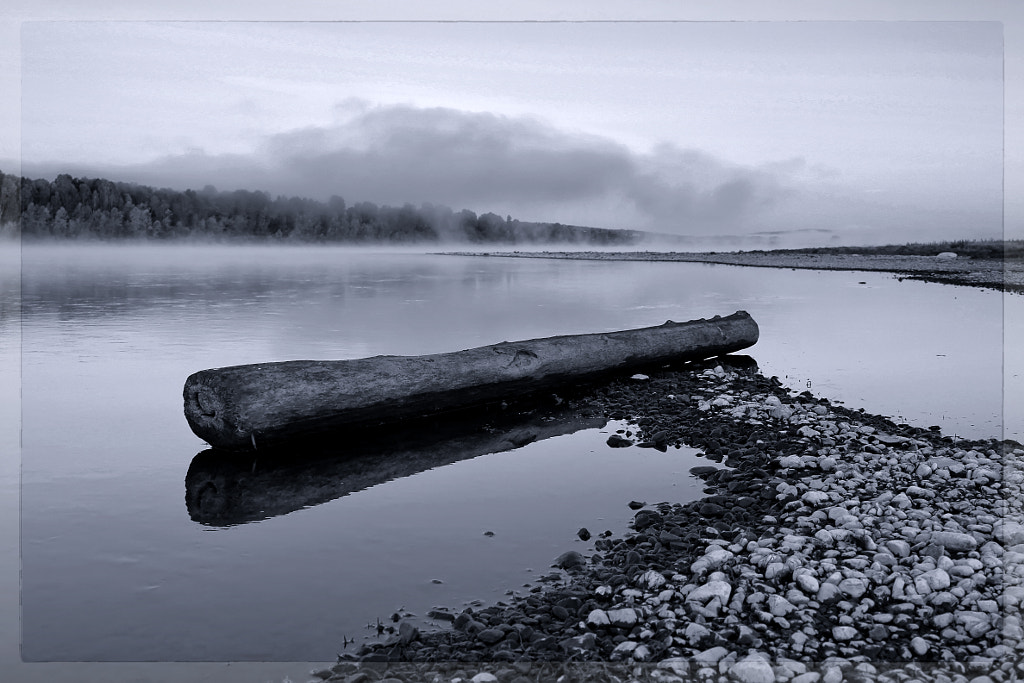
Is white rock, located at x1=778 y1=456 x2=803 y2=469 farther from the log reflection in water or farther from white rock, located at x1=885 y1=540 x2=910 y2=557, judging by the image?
the log reflection in water

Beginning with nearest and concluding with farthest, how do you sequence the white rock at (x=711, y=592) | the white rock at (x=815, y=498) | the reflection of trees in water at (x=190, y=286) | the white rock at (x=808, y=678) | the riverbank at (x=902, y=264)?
the white rock at (x=808, y=678)
the white rock at (x=711, y=592)
the white rock at (x=815, y=498)
the reflection of trees in water at (x=190, y=286)
the riverbank at (x=902, y=264)

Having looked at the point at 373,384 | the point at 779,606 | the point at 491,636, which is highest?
the point at 373,384

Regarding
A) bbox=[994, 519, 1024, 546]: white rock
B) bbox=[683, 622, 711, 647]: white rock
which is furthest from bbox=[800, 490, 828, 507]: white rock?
bbox=[683, 622, 711, 647]: white rock

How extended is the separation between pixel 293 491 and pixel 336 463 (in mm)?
722

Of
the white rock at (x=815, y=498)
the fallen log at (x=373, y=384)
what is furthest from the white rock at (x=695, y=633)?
the fallen log at (x=373, y=384)

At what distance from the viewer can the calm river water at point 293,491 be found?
3934mm

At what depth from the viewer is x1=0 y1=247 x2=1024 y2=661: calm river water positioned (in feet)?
12.9

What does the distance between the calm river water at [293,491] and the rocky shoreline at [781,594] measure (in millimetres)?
416

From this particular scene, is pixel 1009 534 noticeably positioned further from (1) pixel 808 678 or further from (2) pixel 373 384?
(2) pixel 373 384

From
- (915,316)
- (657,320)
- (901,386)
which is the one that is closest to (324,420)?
(901,386)

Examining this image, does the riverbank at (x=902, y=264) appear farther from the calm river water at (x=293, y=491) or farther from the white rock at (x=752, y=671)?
the white rock at (x=752, y=671)

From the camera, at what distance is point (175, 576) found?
4367 mm

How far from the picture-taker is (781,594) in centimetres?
387

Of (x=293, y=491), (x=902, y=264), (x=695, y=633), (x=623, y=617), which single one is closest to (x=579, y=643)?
(x=623, y=617)
